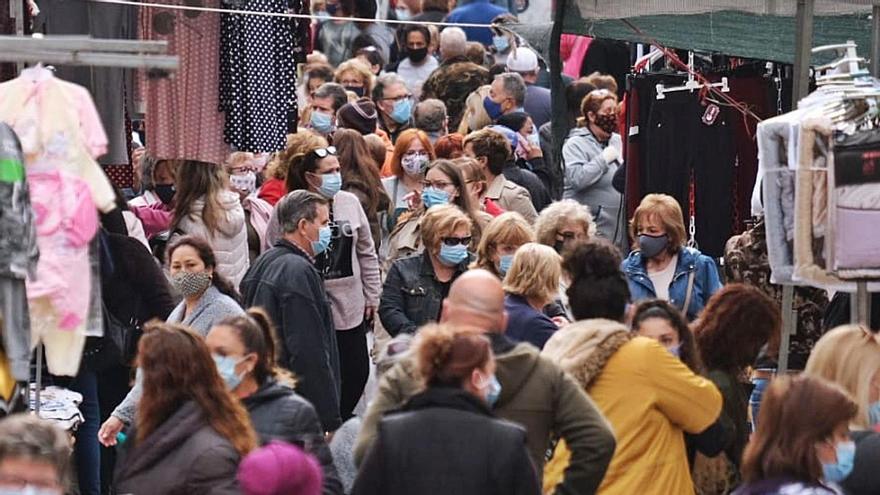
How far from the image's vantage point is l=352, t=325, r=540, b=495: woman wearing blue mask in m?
6.52

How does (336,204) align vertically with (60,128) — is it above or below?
below

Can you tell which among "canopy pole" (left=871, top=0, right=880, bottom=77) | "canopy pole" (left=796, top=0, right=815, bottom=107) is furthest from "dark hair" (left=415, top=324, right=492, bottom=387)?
"canopy pole" (left=871, top=0, right=880, bottom=77)

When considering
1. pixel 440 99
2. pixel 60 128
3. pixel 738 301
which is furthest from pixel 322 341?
pixel 440 99

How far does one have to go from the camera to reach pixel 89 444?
10.8 m

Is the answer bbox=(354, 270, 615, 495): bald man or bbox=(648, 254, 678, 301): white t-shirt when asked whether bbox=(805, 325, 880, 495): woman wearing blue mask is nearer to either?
bbox=(354, 270, 615, 495): bald man

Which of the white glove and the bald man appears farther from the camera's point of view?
the white glove

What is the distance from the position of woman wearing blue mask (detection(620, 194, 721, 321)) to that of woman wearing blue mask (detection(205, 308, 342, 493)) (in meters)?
3.48

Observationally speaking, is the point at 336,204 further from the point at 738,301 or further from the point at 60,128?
the point at 60,128

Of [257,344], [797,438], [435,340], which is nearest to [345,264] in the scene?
[257,344]

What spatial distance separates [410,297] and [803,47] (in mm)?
2719

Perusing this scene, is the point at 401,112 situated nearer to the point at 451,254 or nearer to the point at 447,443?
the point at 451,254

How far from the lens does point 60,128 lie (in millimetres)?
7395

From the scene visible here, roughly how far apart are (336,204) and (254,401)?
417cm

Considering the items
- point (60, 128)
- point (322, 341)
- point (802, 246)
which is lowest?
point (322, 341)
